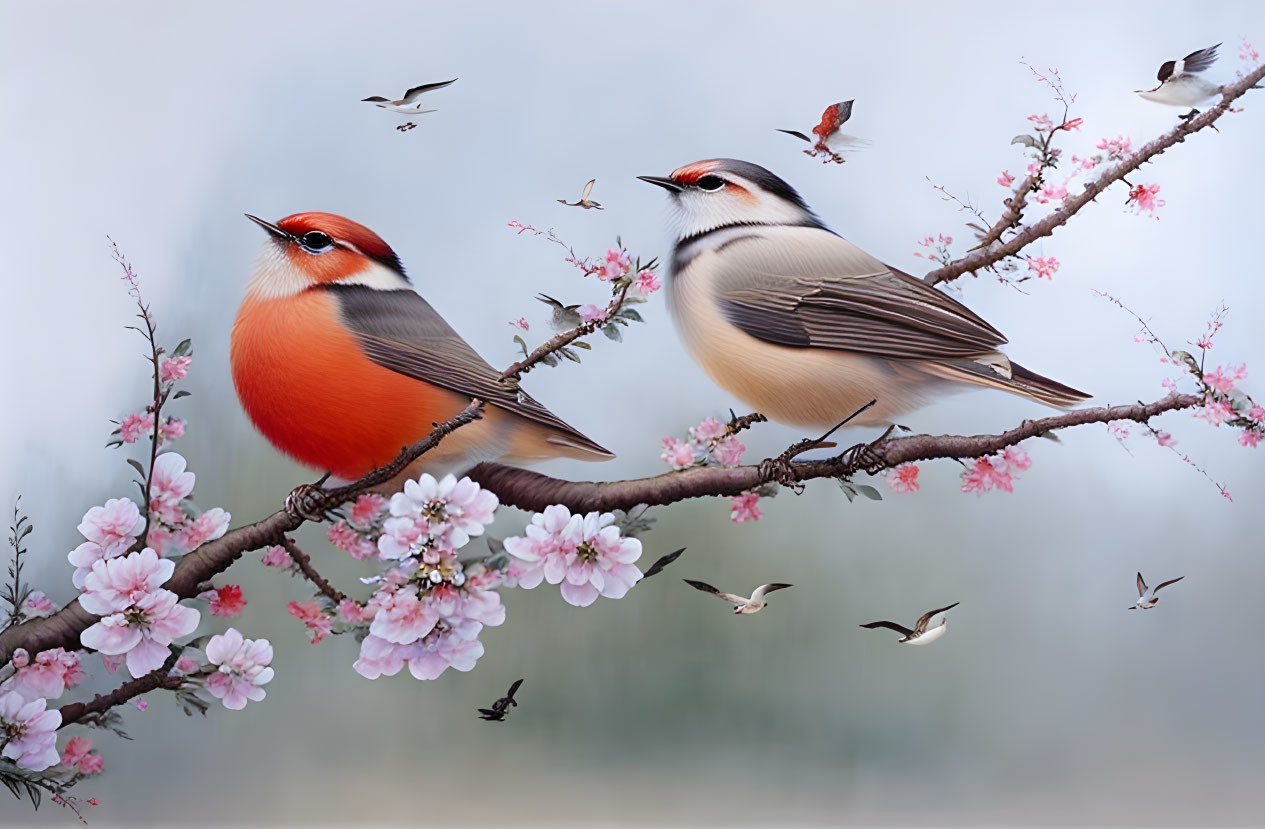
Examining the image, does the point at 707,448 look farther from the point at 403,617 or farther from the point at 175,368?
the point at 175,368

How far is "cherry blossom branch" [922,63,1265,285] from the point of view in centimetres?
144

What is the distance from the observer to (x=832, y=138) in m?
1.45

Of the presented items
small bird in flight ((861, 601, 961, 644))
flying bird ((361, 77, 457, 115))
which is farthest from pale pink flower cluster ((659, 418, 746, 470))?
flying bird ((361, 77, 457, 115))

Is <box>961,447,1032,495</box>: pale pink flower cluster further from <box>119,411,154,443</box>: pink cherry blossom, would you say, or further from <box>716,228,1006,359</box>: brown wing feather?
<box>119,411,154,443</box>: pink cherry blossom

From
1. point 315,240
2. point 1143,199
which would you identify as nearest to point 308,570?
point 315,240

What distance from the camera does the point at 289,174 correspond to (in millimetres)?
1445

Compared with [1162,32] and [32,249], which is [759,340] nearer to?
[1162,32]

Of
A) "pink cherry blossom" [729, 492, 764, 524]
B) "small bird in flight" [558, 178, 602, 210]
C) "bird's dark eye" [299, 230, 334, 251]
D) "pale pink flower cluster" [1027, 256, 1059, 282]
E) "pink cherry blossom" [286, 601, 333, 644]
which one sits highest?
"pale pink flower cluster" [1027, 256, 1059, 282]

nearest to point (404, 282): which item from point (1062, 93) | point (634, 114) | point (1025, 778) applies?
point (634, 114)

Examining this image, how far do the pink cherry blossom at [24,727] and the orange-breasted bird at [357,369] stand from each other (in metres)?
0.57

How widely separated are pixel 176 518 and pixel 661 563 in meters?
0.79

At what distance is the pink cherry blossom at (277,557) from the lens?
137cm

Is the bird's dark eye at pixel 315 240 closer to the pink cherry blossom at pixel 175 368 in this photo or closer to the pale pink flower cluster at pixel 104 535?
the pink cherry blossom at pixel 175 368

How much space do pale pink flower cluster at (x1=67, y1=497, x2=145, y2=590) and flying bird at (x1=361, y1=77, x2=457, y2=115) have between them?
784 millimetres
